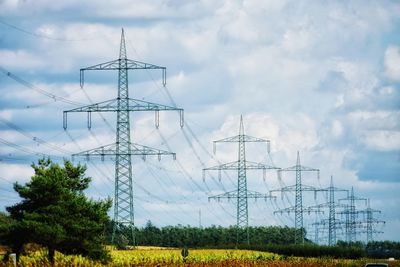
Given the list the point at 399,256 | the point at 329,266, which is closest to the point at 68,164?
the point at 329,266

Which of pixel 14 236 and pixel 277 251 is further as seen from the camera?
pixel 277 251

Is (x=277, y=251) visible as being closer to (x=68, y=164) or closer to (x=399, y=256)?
(x=399, y=256)

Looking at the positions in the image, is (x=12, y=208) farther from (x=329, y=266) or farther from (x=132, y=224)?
(x=329, y=266)

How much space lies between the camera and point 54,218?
7031cm

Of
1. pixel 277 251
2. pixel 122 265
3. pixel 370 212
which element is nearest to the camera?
pixel 122 265

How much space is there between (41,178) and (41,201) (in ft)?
5.77

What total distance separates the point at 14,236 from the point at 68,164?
45.5 ft

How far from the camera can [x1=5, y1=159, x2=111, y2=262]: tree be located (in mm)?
68875

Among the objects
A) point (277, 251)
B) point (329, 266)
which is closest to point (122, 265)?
point (329, 266)

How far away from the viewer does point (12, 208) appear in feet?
236

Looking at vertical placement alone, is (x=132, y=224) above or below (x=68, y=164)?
below

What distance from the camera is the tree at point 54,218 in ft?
226

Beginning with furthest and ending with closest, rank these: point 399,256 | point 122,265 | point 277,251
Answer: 1. point 399,256
2. point 277,251
3. point 122,265

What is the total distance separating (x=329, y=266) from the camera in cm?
8450
